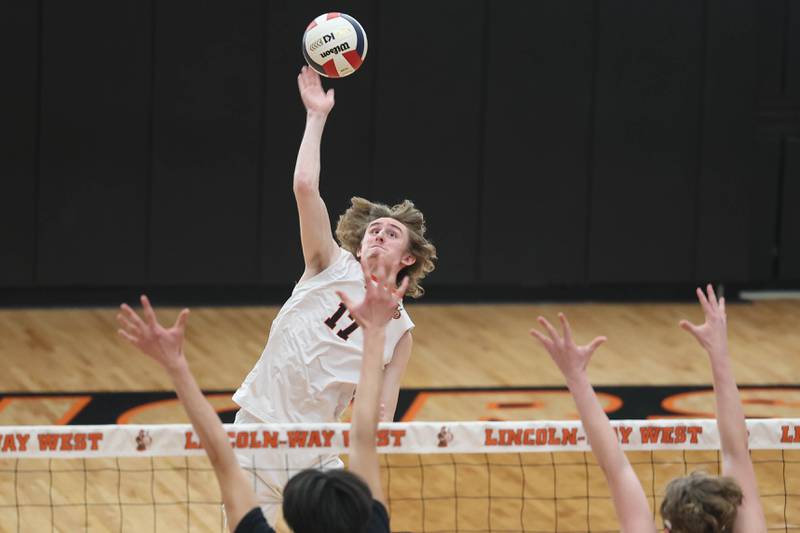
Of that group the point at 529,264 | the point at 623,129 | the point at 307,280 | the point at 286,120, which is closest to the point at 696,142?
the point at 623,129

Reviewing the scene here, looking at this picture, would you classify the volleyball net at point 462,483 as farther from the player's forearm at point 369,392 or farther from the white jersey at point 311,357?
the player's forearm at point 369,392

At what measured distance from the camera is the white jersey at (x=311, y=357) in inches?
247

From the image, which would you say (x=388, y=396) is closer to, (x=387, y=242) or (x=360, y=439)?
(x=387, y=242)

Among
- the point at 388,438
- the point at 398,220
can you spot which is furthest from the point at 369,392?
the point at 398,220

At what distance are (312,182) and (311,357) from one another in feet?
2.71

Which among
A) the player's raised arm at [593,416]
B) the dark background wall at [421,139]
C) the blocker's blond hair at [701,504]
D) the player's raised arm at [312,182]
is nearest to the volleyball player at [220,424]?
the player's raised arm at [593,416]

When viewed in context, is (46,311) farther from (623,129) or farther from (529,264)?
(623,129)

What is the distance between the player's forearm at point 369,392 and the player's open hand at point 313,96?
1992mm

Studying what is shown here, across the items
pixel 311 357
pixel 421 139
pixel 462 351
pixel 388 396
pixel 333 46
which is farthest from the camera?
pixel 421 139

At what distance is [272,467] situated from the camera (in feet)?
20.3

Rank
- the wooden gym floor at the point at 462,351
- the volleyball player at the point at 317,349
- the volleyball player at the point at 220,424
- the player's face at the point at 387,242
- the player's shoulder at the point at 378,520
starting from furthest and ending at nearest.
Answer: the wooden gym floor at the point at 462,351 < the player's face at the point at 387,242 < the volleyball player at the point at 317,349 < the volleyball player at the point at 220,424 < the player's shoulder at the point at 378,520

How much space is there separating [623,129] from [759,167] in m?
1.84

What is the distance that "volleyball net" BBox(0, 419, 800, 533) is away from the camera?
6.07m

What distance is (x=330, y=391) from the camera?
6.32m
